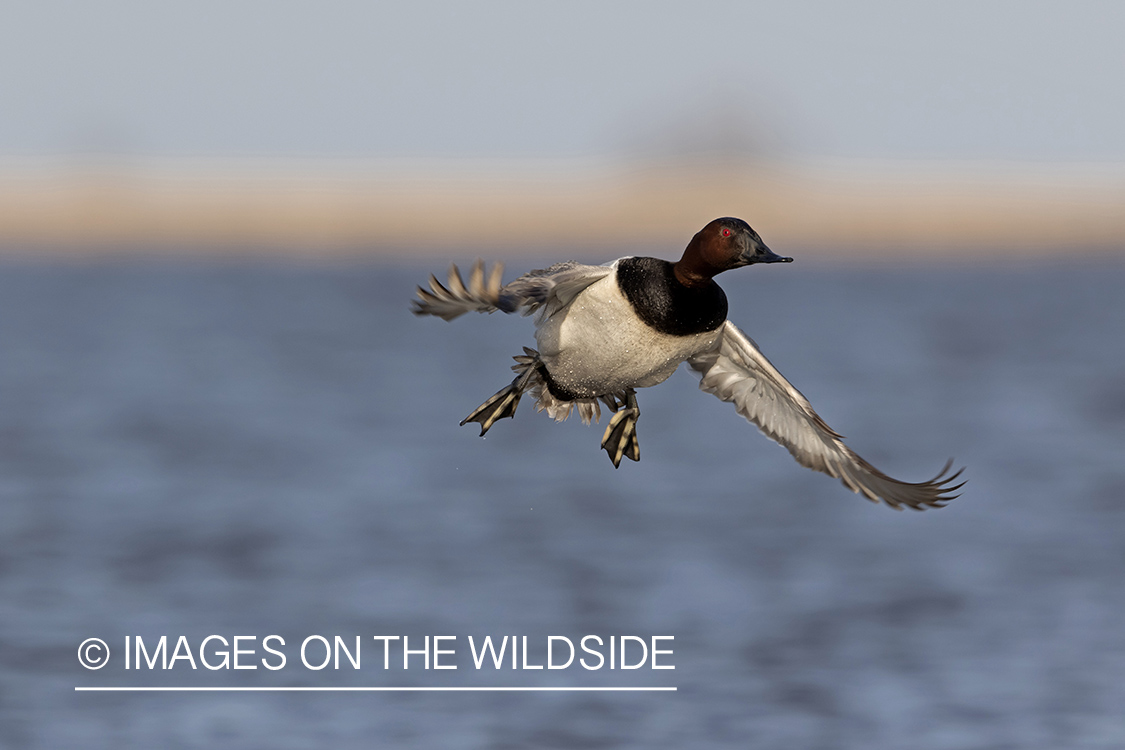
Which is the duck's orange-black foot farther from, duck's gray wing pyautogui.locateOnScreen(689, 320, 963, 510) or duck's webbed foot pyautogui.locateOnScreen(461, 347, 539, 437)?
duck's gray wing pyautogui.locateOnScreen(689, 320, 963, 510)

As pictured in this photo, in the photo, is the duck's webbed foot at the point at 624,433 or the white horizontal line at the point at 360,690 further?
the white horizontal line at the point at 360,690

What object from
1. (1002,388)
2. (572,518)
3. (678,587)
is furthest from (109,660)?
(1002,388)

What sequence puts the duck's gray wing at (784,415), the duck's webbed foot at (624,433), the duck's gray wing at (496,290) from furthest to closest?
the duck's webbed foot at (624,433), the duck's gray wing at (784,415), the duck's gray wing at (496,290)

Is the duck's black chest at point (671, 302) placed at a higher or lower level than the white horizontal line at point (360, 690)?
higher

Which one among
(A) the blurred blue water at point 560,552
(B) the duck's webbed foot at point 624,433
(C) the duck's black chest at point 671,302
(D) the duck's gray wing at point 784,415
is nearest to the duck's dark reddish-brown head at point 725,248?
(C) the duck's black chest at point 671,302

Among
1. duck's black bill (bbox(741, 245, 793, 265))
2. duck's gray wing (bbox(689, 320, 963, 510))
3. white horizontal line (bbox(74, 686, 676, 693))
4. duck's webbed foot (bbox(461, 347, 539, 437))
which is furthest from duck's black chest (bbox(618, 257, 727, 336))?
white horizontal line (bbox(74, 686, 676, 693))

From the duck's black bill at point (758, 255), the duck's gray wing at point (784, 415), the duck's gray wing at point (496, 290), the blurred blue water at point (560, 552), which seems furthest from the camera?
the blurred blue water at point (560, 552)

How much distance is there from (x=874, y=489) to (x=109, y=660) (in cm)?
601

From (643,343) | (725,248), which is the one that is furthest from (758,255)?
(643,343)

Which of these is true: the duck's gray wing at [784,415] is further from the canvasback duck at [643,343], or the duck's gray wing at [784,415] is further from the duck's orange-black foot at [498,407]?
the duck's orange-black foot at [498,407]

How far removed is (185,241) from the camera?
3110 inches

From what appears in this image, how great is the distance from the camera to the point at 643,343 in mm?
7371

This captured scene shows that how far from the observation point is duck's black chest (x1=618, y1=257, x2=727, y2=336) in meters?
7.29

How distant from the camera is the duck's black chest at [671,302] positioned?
7289mm
